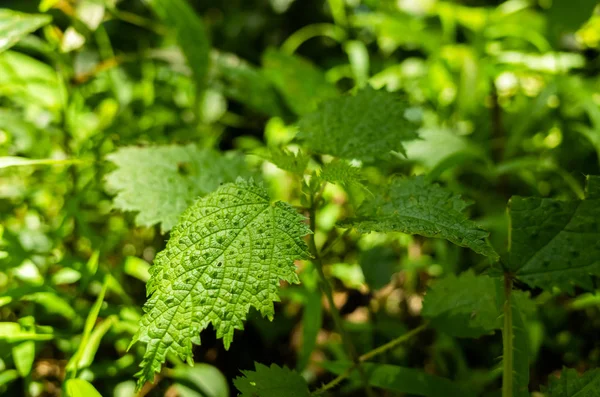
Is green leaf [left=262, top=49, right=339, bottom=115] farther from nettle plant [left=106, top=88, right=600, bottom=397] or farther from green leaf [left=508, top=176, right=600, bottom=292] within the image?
green leaf [left=508, top=176, right=600, bottom=292]

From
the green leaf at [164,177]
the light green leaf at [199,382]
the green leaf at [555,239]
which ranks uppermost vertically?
the green leaf at [555,239]

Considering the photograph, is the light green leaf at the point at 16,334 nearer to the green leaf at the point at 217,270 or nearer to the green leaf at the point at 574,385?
the green leaf at the point at 217,270

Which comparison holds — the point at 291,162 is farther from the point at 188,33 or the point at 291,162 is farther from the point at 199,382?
the point at 188,33

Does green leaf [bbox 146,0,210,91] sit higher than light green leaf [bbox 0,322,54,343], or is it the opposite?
green leaf [bbox 146,0,210,91]

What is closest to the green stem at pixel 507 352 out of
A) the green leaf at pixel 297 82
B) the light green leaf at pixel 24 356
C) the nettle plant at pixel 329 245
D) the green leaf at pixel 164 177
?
the nettle plant at pixel 329 245

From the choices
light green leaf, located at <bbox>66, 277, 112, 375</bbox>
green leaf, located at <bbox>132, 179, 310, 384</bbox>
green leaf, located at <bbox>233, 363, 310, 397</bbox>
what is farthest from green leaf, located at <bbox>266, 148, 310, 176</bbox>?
light green leaf, located at <bbox>66, 277, 112, 375</bbox>

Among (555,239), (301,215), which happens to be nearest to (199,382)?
(301,215)

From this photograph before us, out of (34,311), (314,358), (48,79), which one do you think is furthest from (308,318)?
(48,79)
